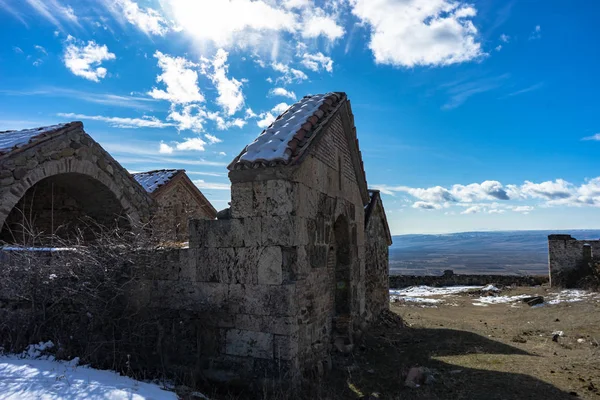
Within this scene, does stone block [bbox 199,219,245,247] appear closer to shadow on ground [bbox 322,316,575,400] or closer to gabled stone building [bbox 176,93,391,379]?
gabled stone building [bbox 176,93,391,379]

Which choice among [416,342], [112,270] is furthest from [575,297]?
[112,270]

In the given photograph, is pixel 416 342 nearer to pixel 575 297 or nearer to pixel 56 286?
pixel 56 286

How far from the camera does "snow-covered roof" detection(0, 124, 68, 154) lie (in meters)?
7.70

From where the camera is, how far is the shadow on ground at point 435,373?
224 inches

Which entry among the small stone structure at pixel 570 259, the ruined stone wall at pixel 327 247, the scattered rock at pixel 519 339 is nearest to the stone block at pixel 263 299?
the ruined stone wall at pixel 327 247

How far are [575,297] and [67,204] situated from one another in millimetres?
18462

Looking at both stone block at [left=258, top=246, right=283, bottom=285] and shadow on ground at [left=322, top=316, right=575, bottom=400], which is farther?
stone block at [left=258, top=246, right=283, bottom=285]

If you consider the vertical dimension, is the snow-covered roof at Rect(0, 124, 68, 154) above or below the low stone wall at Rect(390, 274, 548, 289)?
above

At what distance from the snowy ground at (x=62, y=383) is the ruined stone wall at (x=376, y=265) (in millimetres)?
7106

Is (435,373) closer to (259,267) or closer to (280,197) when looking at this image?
(259,267)

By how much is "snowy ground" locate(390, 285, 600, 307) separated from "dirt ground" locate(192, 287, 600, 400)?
419 cm

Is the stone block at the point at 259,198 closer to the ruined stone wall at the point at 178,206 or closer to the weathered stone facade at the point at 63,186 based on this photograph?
the weathered stone facade at the point at 63,186

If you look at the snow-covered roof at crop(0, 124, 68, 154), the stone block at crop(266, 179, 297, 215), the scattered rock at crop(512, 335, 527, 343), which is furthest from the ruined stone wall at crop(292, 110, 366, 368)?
the snow-covered roof at crop(0, 124, 68, 154)

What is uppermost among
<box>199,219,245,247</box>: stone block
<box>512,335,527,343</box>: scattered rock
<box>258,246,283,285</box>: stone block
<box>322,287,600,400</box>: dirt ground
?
<box>199,219,245,247</box>: stone block
